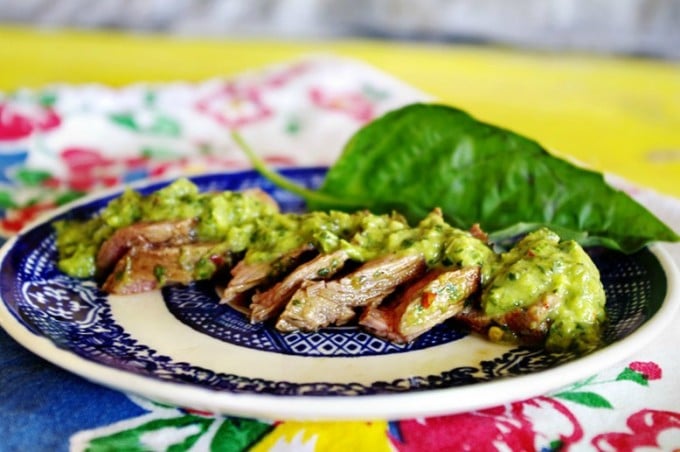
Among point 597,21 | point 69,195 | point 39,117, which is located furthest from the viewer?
point 597,21

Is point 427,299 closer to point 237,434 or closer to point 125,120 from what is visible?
point 237,434

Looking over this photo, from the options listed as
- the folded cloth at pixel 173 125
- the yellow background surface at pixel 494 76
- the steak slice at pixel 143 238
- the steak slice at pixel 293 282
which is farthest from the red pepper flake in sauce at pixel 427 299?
the yellow background surface at pixel 494 76

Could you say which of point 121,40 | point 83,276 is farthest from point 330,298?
point 121,40

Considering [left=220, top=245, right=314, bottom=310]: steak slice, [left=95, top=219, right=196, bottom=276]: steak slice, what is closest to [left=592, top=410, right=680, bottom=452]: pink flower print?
[left=220, top=245, right=314, bottom=310]: steak slice

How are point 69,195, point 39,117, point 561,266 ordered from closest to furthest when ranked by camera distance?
point 561,266 → point 69,195 → point 39,117

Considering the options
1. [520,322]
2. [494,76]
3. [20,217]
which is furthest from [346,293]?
[494,76]

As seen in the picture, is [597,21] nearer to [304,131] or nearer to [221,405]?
[304,131]

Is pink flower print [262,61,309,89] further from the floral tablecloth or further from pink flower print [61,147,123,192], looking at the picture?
pink flower print [61,147,123,192]
